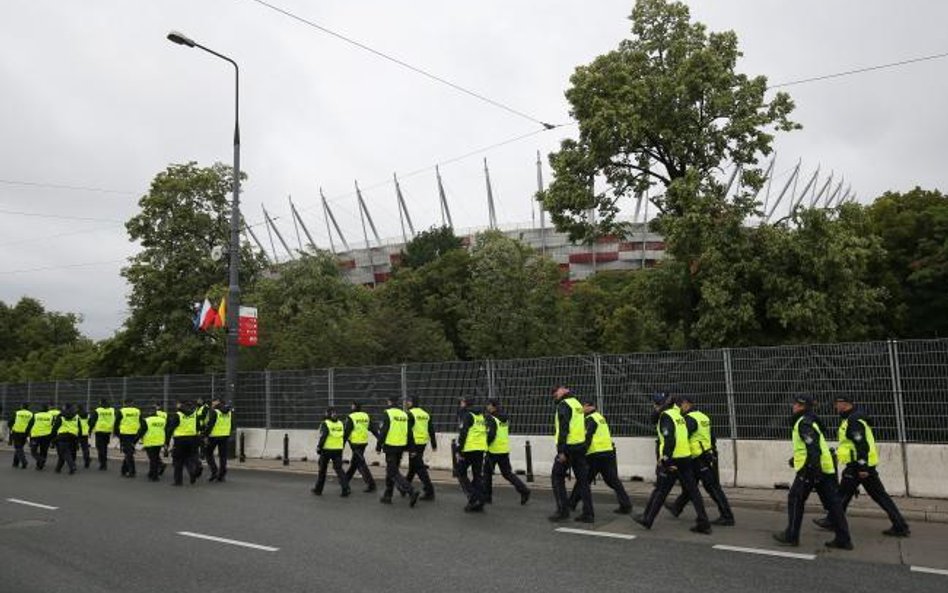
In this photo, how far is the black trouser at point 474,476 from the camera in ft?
37.6

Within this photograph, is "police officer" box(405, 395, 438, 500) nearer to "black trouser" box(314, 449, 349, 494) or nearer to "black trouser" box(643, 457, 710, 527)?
"black trouser" box(314, 449, 349, 494)

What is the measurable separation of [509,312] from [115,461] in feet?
66.5

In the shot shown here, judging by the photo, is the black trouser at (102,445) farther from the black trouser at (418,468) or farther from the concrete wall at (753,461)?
the black trouser at (418,468)

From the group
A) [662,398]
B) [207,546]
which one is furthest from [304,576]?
[662,398]

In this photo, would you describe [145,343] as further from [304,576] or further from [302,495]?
[304,576]

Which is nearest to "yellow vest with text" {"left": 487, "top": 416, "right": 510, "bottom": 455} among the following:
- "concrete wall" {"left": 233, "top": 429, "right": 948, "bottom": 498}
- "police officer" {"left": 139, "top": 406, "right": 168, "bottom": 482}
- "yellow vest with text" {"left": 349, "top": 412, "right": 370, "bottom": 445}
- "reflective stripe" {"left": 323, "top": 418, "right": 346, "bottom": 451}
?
"yellow vest with text" {"left": 349, "top": 412, "right": 370, "bottom": 445}

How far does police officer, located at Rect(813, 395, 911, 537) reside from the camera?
891cm

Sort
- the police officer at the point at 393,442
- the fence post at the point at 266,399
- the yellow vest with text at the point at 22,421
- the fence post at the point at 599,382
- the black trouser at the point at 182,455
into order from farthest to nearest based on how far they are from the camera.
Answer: the fence post at the point at 266,399 < the yellow vest with text at the point at 22,421 < the black trouser at the point at 182,455 < the fence post at the point at 599,382 < the police officer at the point at 393,442

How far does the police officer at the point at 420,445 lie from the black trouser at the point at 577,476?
2804mm

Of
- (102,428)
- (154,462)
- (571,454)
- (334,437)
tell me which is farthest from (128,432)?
(571,454)

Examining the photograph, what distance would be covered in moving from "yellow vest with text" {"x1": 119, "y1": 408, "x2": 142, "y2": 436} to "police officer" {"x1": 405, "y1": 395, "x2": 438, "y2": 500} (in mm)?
8787

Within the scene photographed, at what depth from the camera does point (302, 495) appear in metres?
13.7

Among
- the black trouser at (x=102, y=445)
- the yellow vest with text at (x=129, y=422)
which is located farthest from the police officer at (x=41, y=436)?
the yellow vest with text at (x=129, y=422)

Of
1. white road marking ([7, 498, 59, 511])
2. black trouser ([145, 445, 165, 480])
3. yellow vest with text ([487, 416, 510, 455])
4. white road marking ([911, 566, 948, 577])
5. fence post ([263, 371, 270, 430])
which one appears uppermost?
fence post ([263, 371, 270, 430])
